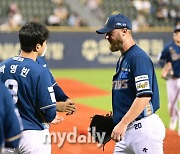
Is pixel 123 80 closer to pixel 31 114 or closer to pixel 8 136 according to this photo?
pixel 31 114

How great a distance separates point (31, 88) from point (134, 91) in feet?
3.73

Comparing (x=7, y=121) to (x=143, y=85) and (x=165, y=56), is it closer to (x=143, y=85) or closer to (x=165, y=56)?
(x=143, y=85)

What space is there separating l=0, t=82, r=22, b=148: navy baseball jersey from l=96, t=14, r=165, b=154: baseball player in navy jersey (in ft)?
5.24

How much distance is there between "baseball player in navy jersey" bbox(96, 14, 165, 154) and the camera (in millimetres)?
5129

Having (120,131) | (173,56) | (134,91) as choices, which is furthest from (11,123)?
(173,56)

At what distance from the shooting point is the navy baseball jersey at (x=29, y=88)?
489 centimetres

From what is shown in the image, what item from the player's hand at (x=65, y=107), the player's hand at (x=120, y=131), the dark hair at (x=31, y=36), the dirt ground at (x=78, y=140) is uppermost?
the dark hair at (x=31, y=36)

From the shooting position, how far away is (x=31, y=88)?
4.90 m

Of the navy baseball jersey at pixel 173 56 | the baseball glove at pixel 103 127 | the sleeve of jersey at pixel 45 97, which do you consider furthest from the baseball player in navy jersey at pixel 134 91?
the navy baseball jersey at pixel 173 56

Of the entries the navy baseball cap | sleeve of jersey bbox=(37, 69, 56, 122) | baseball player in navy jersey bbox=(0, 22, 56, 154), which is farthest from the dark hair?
the navy baseball cap

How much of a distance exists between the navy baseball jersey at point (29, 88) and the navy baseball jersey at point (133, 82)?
781mm

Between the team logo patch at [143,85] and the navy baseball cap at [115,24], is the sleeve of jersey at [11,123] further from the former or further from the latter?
the navy baseball cap at [115,24]

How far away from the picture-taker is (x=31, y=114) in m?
5.02

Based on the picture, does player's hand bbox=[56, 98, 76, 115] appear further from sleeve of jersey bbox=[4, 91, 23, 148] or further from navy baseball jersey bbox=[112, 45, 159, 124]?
sleeve of jersey bbox=[4, 91, 23, 148]
